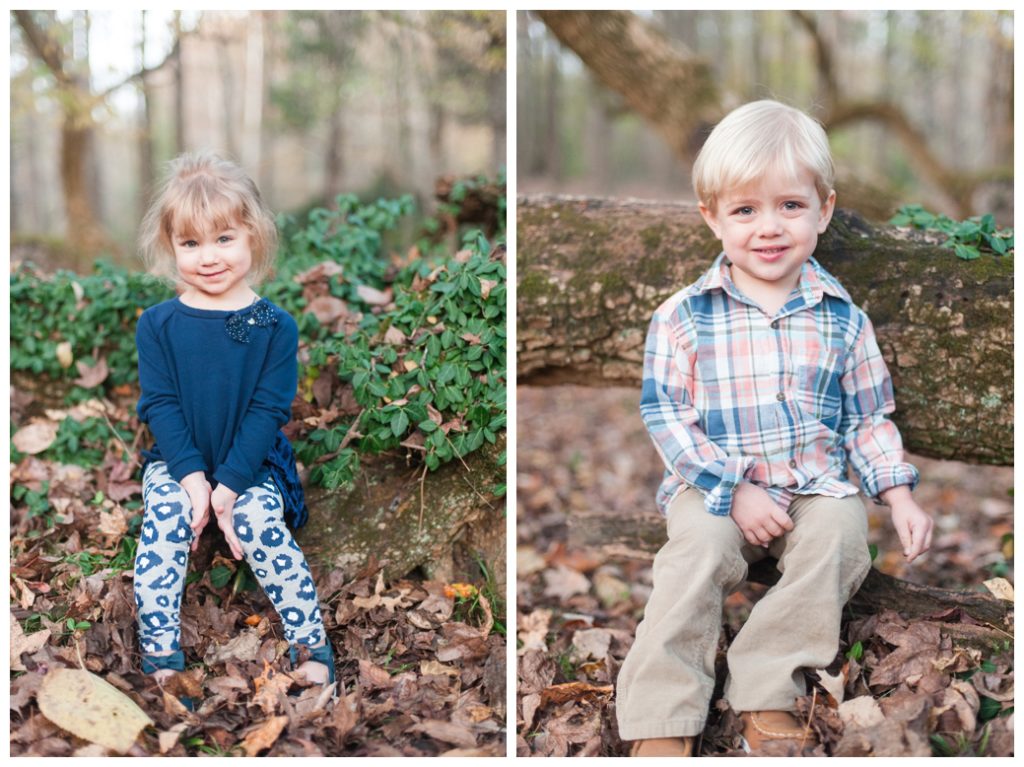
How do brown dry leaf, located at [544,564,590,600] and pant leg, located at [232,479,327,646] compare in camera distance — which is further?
brown dry leaf, located at [544,564,590,600]

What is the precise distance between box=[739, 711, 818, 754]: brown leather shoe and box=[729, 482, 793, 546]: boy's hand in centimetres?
51

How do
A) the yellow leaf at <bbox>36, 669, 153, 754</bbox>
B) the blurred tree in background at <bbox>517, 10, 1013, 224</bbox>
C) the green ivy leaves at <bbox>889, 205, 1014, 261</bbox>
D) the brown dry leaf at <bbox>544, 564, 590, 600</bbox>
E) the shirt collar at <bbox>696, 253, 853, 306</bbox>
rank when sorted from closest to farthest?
the yellow leaf at <bbox>36, 669, 153, 754</bbox>
the shirt collar at <bbox>696, 253, 853, 306</bbox>
the green ivy leaves at <bbox>889, 205, 1014, 261</bbox>
the brown dry leaf at <bbox>544, 564, 590, 600</bbox>
the blurred tree in background at <bbox>517, 10, 1013, 224</bbox>

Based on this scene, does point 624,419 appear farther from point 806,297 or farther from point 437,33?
point 437,33

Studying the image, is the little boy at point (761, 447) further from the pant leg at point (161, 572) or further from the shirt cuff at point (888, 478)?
the pant leg at point (161, 572)

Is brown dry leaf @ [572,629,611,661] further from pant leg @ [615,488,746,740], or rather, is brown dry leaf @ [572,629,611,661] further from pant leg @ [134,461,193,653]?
pant leg @ [134,461,193,653]

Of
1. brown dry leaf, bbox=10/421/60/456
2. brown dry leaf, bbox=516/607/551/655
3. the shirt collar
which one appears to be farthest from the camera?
brown dry leaf, bbox=10/421/60/456

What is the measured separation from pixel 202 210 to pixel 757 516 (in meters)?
2.02

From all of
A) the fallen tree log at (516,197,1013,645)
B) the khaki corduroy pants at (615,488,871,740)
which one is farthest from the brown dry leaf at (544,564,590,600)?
the khaki corduroy pants at (615,488,871,740)

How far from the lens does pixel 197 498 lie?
263cm

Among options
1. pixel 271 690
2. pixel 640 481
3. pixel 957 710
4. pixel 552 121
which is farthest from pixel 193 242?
pixel 552 121

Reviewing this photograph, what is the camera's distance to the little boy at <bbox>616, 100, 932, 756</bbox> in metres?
2.43

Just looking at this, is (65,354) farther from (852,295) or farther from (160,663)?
(852,295)

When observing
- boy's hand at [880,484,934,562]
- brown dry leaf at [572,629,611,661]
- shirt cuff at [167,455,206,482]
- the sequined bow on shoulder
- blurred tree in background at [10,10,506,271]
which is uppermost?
blurred tree in background at [10,10,506,271]

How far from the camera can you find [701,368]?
271 cm
